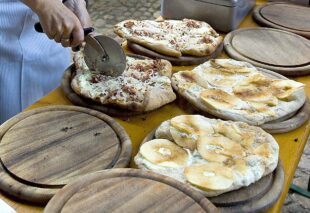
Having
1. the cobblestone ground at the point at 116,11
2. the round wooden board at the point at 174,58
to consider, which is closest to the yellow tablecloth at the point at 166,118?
the round wooden board at the point at 174,58

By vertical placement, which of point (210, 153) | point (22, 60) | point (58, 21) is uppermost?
point (58, 21)

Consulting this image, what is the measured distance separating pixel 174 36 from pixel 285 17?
23.1 inches

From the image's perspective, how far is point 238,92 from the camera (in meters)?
1.34

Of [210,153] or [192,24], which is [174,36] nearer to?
[192,24]

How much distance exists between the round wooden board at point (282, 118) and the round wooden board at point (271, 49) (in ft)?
0.74

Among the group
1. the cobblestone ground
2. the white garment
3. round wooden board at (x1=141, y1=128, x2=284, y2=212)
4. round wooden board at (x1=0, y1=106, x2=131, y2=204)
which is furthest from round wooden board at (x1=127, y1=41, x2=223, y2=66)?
the cobblestone ground

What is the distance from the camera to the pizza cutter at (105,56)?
4.49 ft

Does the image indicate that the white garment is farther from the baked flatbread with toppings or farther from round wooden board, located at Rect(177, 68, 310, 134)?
the baked flatbread with toppings

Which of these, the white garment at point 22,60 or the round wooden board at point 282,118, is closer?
the round wooden board at point 282,118

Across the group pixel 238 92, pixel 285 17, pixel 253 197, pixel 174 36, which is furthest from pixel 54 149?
pixel 285 17

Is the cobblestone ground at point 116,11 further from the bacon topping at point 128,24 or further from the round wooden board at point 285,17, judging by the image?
the bacon topping at point 128,24

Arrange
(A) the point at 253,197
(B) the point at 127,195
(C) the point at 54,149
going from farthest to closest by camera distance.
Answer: (C) the point at 54,149 → (A) the point at 253,197 → (B) the point at 127,195

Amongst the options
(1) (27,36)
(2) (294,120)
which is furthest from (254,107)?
(1) (27,36)

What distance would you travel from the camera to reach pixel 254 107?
1.27 m
